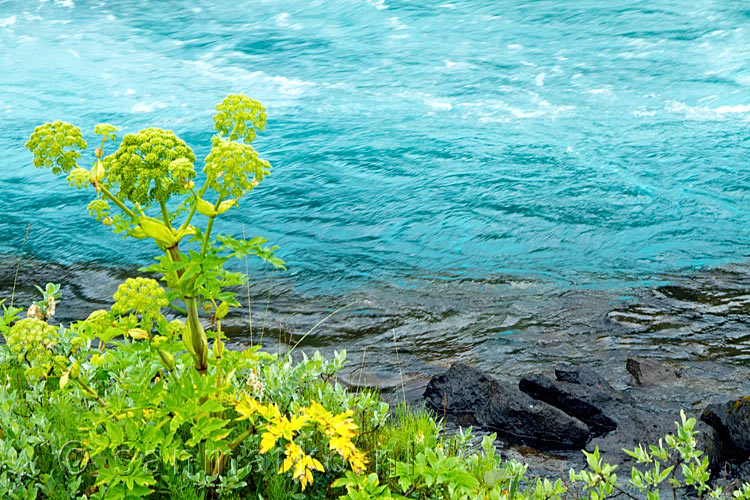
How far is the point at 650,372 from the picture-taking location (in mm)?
4645

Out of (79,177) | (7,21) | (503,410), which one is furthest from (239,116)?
(7,21)

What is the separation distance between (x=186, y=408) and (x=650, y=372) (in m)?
3.38

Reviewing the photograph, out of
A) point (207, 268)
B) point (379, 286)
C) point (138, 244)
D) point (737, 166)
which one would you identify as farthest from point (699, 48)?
point (207, 268)

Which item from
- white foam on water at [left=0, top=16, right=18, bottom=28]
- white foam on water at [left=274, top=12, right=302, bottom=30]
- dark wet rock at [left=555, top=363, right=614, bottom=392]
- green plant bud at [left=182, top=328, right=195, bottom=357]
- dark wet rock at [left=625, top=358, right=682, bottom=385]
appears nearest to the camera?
green plant bud at [left=182, top=328, right=195, bottom=357]

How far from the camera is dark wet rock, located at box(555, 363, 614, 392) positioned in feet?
14.2

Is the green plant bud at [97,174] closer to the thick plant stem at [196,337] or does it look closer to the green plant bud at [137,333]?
the thick plant stem at [196,337]

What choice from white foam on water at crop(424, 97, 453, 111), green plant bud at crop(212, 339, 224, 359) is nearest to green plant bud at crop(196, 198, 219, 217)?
green plant bud at crop(212, 339, 224, 359)

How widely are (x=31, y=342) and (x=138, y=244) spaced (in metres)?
6.07

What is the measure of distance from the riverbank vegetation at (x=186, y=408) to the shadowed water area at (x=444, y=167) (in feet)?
6.01

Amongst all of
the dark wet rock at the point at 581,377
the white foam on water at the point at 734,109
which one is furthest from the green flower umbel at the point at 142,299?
the white foam on water at the point at 734,109

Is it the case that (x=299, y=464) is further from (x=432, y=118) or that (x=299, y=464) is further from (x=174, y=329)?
(x=432, y=118)

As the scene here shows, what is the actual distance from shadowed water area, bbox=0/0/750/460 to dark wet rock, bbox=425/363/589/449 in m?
0.39

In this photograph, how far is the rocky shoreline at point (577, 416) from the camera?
11.9ft

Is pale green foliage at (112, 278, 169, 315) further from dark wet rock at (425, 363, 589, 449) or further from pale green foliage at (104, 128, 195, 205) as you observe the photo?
dark wet rock at (425, 363, 589, 449)
